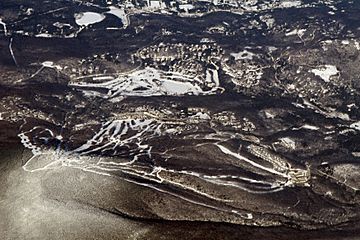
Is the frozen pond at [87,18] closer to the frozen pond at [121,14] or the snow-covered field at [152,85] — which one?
the frozen pond at [121,14]

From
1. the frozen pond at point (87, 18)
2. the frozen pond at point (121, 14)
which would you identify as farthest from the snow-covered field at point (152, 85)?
the frozen pond at point (87, 18)

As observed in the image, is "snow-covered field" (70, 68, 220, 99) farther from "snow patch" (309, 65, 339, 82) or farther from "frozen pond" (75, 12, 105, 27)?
"frozen pond" (75, 12, 105, 27)

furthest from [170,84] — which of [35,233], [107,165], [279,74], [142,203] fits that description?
[35,233]

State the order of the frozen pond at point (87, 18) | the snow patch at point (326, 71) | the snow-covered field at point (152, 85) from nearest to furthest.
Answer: the snow-covered field at point (152, 85), the snow patch at point (326, 71), the frozen pond at point (87, 18)

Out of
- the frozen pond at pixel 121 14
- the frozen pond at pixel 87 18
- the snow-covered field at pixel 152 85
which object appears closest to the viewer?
the snow-covered field at pixel 152 85

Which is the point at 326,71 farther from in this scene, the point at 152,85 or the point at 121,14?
the point at 121,14

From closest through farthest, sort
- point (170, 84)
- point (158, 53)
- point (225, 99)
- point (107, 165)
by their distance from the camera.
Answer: point (107, 165) → point (225, 99) → point (170, 84) → point (158, 53)

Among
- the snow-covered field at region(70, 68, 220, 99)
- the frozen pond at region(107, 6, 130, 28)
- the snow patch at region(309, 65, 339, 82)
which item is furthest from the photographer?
the frozen pond at region(107, 6, 130, 28)

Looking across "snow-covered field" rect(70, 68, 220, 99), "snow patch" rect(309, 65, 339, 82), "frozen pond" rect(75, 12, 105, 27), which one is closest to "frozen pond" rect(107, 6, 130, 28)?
"frozen pond" rect(75, 12, 105, 27)

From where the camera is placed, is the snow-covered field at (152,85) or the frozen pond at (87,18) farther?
the frozen pond at (87,18)

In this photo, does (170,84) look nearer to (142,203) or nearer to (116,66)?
(116,66)

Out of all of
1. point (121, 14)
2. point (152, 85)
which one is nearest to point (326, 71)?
point (152, 85)
